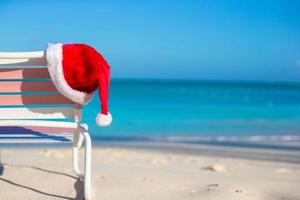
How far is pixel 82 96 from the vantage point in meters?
2.51

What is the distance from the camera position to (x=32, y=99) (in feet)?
8.47

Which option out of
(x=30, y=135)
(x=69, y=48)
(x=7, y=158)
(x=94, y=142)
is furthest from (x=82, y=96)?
(x=94, y=142)

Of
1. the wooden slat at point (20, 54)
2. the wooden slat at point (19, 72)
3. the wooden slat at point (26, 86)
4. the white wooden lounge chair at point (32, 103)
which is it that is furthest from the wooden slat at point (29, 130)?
the wooden slat at point (20, 54)

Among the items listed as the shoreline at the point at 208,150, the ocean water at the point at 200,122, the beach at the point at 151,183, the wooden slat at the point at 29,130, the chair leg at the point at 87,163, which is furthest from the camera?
the ocean water at the point at 200,122

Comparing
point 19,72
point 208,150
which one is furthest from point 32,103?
point 208,150

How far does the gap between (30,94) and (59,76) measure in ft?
0.84

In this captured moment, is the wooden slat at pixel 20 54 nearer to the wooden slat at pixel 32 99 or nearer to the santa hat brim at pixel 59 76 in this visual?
the santa hat brim at pixel 59 76

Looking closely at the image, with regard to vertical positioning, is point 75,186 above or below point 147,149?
below

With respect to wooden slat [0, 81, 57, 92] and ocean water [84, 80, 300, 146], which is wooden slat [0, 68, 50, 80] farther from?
ocean water [84, 80, 300, 146]

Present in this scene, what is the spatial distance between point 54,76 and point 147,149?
4849 mm

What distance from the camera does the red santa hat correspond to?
239cm

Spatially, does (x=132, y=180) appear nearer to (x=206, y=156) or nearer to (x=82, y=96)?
(x=82, y=96)

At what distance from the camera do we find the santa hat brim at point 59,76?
2.39m

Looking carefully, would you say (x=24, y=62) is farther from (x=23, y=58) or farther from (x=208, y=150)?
(x=208, y=150)
